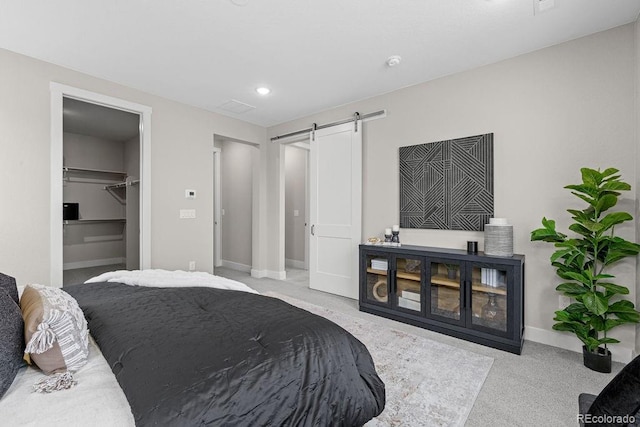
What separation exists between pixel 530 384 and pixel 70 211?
6839 millimetres

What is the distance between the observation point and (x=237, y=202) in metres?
6.00

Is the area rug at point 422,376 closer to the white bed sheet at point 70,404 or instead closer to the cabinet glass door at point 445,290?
the cabinet glass door at point 445,290

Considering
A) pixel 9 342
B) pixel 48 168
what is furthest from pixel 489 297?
pixel 48 168

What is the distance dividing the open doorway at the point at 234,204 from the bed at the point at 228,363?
3.96 meters

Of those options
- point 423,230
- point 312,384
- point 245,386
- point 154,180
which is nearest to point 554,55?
point 423,230

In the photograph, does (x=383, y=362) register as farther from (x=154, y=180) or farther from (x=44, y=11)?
(x=44, y=11)

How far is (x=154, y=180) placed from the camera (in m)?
3.77

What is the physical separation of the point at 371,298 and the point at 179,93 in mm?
3461

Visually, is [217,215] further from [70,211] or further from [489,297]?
[489,297]

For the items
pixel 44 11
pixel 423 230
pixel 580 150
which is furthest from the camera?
pixel 423 230

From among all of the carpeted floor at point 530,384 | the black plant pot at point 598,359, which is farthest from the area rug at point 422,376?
the black plant pot at point 598,359

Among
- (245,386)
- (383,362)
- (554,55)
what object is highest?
(554,55)

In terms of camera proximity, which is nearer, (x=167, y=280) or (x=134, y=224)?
(x=167, y=280)

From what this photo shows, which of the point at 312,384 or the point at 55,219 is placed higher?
the point at 55,219
